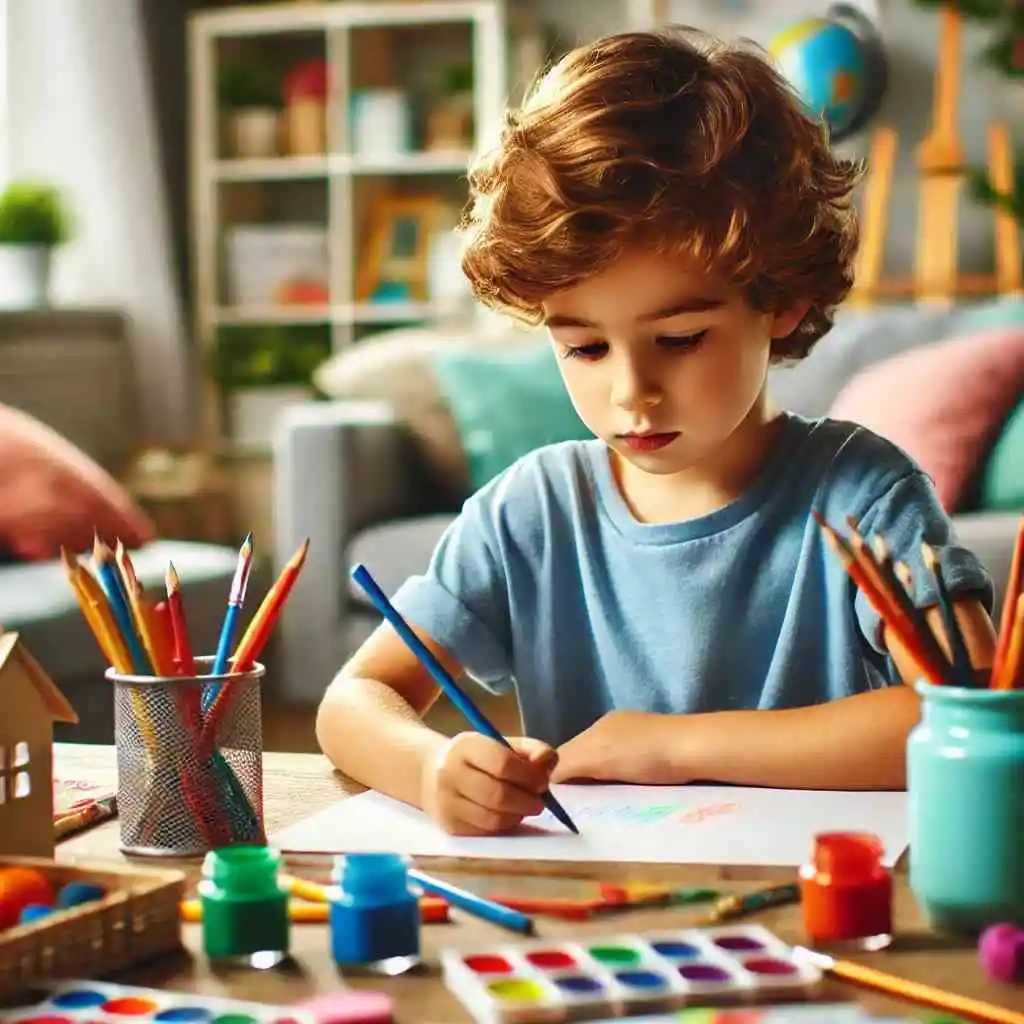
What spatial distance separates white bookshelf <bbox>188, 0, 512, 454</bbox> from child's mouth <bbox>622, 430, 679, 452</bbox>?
3717mm

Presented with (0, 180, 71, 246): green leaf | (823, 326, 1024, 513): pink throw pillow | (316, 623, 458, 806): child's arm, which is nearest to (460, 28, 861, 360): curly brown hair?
(316, 623, 458, 806): child's arm

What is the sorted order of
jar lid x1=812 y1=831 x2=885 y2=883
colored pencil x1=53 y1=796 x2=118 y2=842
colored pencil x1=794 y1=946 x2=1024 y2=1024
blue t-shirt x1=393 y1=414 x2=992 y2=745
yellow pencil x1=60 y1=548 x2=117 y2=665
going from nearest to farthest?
colored pencil x1=794 y1=946 x2=1024 y2=1024 → jar lid x1=812 y1=831 x2=885 y2=883 → yellow pencil x1=60 y1=548 x2=117 y2=665 → colored pencil x1=53 y1=796 x2=118 y2=842 → blue t-shirt x1=393 y1=414 x2=992 y2=745

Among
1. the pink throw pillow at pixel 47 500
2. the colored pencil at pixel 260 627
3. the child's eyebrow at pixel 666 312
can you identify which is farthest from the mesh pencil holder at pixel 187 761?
the pink throw pillow at pixel 47 500

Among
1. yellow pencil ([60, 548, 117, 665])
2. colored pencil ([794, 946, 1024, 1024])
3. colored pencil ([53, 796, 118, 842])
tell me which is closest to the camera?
colored pencil ([794, 946, 1024, 1024])

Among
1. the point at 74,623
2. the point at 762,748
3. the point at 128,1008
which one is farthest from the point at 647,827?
the point at 74,623

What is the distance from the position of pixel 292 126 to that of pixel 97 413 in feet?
3.33

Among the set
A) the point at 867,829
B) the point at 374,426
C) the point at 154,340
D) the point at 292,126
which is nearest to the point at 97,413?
the point at 154,340

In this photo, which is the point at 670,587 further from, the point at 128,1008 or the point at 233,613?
the point at 128,1008

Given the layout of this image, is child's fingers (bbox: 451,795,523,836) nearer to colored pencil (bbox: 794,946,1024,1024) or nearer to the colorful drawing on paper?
the colorful drawing on paper

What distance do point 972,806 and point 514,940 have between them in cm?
19

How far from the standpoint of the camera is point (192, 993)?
0.66 m

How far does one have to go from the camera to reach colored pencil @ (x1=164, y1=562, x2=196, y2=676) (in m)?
0.88

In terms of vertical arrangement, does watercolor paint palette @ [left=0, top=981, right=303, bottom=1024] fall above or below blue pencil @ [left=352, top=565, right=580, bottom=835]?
below

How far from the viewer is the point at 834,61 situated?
4.42 meters
